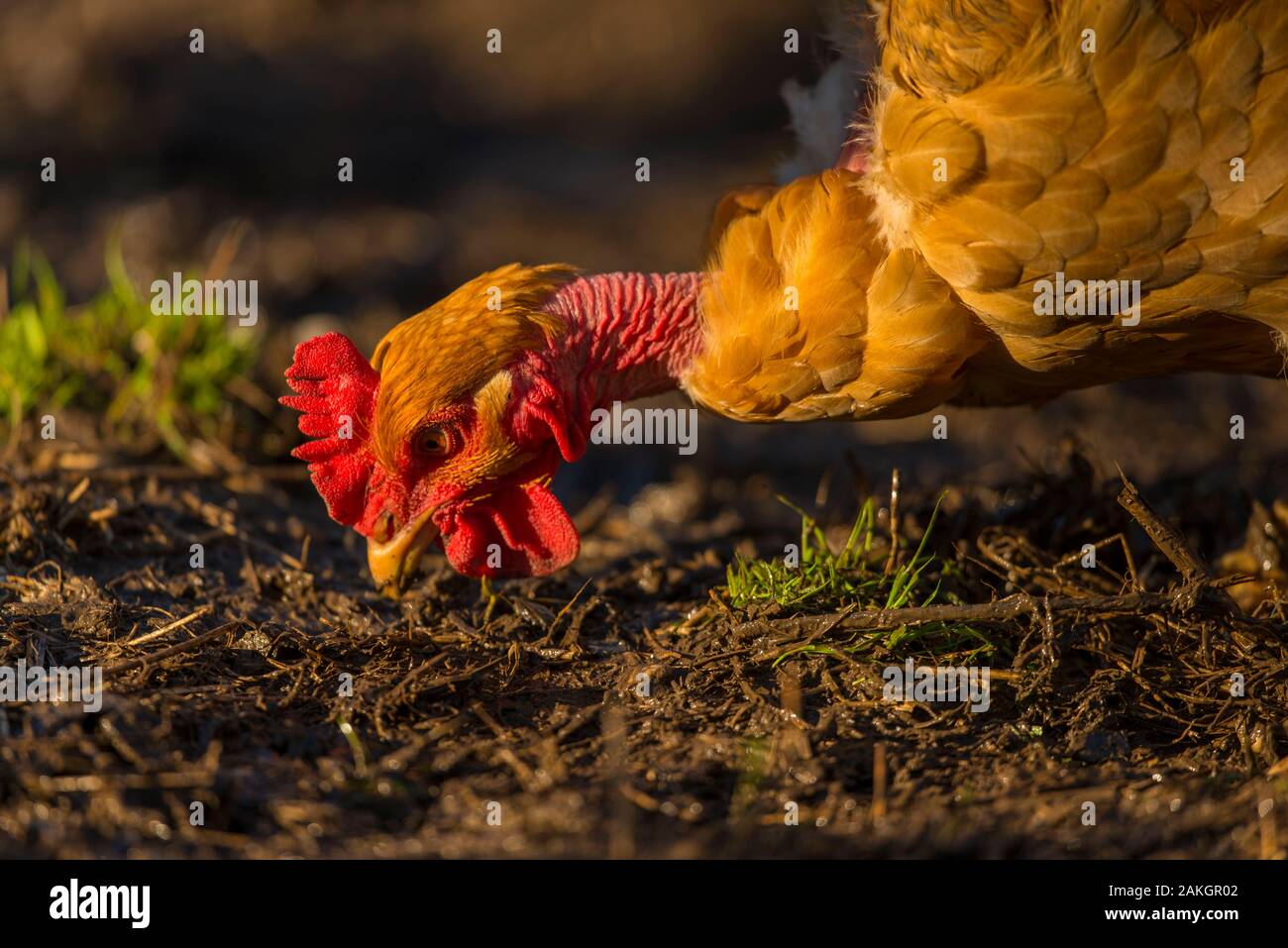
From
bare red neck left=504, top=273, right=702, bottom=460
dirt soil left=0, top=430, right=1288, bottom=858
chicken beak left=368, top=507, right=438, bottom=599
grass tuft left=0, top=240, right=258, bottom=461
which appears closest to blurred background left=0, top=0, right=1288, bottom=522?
grass tuft left=0, top=240, right=258, bottom=461

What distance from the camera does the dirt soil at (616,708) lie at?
2.59 metres

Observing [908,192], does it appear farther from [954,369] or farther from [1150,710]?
[1150,710]

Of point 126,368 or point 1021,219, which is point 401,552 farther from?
point 126,368

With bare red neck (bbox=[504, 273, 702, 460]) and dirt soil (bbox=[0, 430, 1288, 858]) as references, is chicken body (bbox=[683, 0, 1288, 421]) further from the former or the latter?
dirt soil (bbox=[0, 430, 1288, 858])

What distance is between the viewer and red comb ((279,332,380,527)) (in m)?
3.48

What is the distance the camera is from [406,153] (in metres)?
8.86

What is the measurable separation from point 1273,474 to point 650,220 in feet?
14.7

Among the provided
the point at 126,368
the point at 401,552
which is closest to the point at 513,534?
the point at 401,552

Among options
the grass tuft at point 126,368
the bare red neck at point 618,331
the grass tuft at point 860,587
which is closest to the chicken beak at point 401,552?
the bare red neck at point 618,331

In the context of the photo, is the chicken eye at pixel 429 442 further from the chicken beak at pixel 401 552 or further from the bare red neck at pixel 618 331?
the bare red neck at pixel 618 331

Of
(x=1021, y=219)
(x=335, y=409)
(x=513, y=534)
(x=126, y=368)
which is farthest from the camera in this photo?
(x=126, y=368)

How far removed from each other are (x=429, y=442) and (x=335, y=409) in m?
0.29

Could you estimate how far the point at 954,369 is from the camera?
3473mm

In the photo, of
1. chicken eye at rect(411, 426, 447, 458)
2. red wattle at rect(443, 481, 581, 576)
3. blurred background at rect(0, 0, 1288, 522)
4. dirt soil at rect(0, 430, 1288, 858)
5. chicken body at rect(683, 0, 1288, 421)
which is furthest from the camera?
blurred background at rect(0, 0, 1288, 522)
